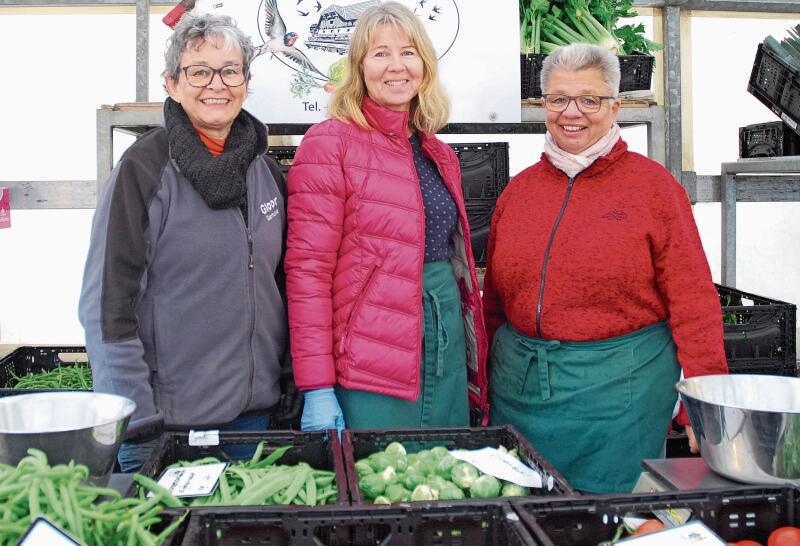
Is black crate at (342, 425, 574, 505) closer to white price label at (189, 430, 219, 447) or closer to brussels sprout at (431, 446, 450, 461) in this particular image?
brussels sprout at (431, 446, 450, 461)

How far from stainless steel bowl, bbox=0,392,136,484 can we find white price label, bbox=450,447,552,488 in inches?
30.8

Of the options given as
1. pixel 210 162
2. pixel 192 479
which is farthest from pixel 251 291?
pixel 192 479

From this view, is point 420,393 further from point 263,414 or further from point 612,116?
point 612,116

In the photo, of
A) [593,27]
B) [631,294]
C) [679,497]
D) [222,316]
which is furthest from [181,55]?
[593,27]

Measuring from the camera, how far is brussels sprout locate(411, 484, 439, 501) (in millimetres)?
1596

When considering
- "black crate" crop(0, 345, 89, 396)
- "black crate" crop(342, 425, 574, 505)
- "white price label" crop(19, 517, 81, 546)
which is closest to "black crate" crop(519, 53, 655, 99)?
"black crate" crop(342, 425, 574, 505)

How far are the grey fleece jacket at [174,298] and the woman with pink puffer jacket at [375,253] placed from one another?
5.3 inches

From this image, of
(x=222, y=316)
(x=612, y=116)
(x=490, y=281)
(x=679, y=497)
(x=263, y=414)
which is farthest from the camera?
(x=490, y=281)

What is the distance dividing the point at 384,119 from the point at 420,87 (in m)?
0.18

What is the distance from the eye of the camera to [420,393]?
227 cm

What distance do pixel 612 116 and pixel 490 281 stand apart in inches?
27.2

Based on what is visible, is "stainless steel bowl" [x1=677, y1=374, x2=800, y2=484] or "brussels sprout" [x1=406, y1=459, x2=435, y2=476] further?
"brussels sprout" [x1=406, y1=459, x2=435, y2=476]

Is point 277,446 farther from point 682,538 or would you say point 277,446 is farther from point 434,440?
point 682,538

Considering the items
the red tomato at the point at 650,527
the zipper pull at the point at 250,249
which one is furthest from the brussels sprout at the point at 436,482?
the zipper pull at the point at 250,249
